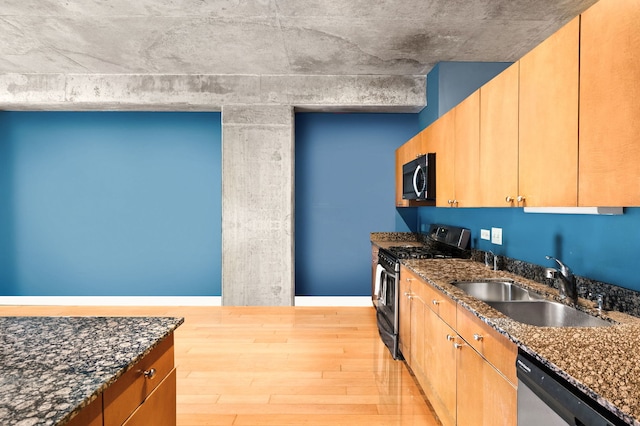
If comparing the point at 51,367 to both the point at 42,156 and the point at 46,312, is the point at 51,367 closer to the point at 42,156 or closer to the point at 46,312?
the point at 46,312

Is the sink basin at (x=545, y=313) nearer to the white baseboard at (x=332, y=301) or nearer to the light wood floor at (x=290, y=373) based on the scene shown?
the light wood floor at (x=290, y=373)

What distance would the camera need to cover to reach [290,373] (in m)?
2.92

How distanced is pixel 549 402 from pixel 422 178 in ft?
8.05

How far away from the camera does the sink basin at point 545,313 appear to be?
5.44 ft

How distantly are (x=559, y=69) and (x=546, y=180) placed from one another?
460 mm

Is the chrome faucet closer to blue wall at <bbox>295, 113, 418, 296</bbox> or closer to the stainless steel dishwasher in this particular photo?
the stainless steel dishwasher

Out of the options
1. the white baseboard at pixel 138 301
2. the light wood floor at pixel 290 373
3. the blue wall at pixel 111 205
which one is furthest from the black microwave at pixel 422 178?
the blue wall at pixel 111 205

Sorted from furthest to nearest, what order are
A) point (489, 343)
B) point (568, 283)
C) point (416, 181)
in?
point (416, 181)
point (568, 283)
point (489, 343)

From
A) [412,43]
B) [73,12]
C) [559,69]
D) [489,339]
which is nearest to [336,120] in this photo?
[412,43]

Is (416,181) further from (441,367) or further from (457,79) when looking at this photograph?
(441,367)

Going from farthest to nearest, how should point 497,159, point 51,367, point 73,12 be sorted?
point 73,12, point 497,159, point 51,367

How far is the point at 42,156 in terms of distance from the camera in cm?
504

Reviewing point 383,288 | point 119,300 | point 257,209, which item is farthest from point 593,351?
point 119,300

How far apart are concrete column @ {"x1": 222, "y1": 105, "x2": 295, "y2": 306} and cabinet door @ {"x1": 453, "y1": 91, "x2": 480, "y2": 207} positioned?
8.29ft
